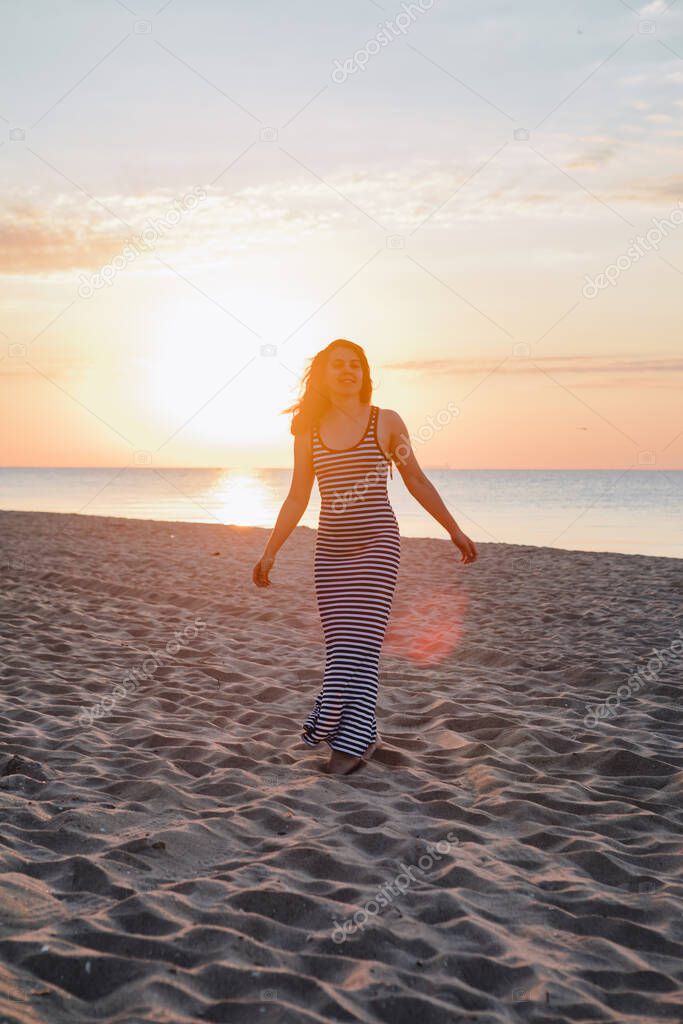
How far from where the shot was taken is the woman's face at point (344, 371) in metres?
4.71

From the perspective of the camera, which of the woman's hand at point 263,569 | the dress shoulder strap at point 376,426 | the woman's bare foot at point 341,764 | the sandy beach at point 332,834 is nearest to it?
the sandy beach at point 332,834

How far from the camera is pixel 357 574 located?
468 centimetres

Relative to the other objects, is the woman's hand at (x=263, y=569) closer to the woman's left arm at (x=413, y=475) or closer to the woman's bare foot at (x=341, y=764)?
the woman's left arm at (x=413, y=475)

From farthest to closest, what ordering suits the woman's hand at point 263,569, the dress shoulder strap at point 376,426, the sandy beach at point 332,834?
the woman's hand at point 263,569 → the dress shoulder strap at point 376,426 → the sandy beach at point 332,834

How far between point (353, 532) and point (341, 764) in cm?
125

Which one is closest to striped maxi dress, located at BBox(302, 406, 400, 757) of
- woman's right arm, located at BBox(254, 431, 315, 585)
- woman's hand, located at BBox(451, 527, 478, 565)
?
woman's right arm, located at BBox(254, 431, 315, 585)

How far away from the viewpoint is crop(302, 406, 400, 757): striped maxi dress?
184 inches

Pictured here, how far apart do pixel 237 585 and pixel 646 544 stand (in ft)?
53.2

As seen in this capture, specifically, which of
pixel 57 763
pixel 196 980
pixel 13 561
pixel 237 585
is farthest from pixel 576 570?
pixel 196 980

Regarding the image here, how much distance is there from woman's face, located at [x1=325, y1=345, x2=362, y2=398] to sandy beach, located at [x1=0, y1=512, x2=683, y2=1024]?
2.08m

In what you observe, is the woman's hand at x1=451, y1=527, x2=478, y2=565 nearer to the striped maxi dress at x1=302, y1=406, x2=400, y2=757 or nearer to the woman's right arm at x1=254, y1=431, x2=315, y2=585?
the striped maxi dress at x1=302, y1=406, x2=400, y2=757

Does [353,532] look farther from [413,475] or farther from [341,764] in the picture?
[341,764]

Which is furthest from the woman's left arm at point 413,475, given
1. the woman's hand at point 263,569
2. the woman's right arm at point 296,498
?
the woman's hand at point 263,569

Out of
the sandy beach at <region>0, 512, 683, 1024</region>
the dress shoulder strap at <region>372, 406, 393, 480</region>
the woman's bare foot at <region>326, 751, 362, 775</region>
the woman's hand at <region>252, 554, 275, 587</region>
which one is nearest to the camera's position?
the sandy beach at <region>0, 512, 683, 1024</region>
